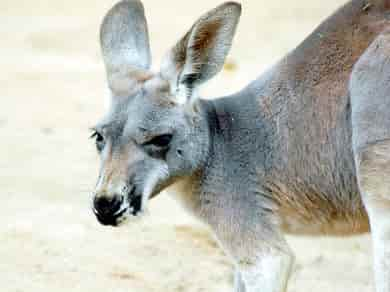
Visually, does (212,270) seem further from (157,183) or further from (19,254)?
(157,183)

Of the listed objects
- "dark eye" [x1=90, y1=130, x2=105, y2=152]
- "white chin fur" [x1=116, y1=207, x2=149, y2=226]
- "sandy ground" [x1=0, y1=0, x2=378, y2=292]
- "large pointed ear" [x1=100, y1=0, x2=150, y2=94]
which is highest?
"large pointed ear" [x1=100, y1=0, x2=150, y2=94]

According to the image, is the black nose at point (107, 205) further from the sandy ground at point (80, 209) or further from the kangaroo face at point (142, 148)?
the sandy ground at point (80, 209)

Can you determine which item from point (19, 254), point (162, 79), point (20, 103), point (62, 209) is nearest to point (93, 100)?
point (20, 103)

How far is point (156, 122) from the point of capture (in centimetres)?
412

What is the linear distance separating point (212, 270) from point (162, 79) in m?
1.66

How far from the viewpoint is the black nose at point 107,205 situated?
12.6ft

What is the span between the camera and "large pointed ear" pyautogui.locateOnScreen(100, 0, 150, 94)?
452 centimetres

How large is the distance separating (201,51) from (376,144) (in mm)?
935

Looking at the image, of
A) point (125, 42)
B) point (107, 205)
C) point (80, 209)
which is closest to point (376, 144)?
point (107, 205)

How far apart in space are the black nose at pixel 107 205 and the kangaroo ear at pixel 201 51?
2.24 ft

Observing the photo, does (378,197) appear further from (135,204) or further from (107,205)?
(107,205)

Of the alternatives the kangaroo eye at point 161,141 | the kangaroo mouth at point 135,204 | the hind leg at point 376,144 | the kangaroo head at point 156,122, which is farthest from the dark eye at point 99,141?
the hind leg at point 376,144

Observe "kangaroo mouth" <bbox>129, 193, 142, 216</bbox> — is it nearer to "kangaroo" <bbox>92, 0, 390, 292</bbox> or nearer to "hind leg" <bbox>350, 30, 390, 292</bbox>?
"kangaroo" <bbox>92, 0, 390, 292</bbox>

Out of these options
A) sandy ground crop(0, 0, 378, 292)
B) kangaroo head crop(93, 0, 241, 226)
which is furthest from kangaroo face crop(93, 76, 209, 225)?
sandy ground crop(0, 0, 378, 292)
